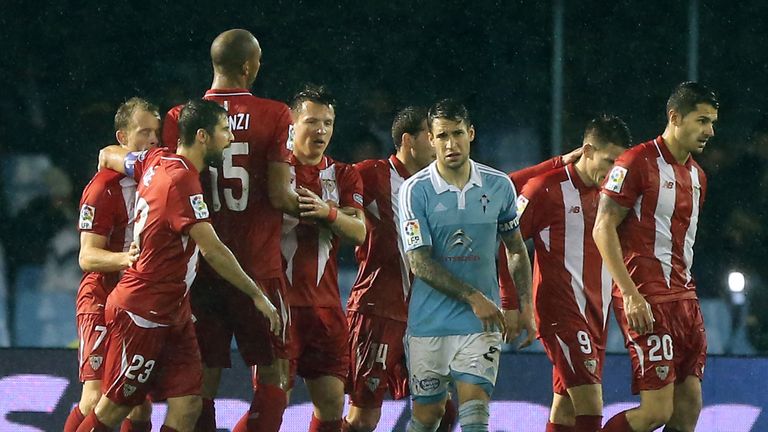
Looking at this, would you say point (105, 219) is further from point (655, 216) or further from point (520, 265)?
point (655, 216)

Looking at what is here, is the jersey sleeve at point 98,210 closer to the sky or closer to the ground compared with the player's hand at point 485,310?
closer to the sky

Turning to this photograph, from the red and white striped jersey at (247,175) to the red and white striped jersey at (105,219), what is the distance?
1.84ft

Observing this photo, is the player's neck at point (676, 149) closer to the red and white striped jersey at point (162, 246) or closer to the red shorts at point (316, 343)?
the red shorts at point (316, 343)

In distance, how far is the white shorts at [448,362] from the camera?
5.80m

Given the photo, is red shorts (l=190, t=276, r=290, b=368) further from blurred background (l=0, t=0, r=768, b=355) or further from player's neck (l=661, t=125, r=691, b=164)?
blurred background (l=0, t=0, r=768, b=355)

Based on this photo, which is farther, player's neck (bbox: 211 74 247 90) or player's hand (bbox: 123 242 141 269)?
player's neck (bbox: 211 74 247 90)

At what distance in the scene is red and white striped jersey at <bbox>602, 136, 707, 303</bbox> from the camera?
6.50 m

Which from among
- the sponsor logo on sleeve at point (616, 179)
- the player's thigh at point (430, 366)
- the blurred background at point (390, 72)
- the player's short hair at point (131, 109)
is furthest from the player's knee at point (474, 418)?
the blurred background at point (390, 72)

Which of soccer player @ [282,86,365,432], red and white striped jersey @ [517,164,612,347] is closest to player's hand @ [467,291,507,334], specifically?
soccer player @ [282,86,365,432]

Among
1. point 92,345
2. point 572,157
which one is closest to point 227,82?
point 92,345

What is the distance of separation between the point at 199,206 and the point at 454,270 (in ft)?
3.43

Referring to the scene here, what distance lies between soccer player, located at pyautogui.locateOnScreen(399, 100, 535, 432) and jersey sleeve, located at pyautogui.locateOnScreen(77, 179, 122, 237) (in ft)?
4.50

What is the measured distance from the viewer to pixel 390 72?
10.3 m

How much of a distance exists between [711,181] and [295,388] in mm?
3524
